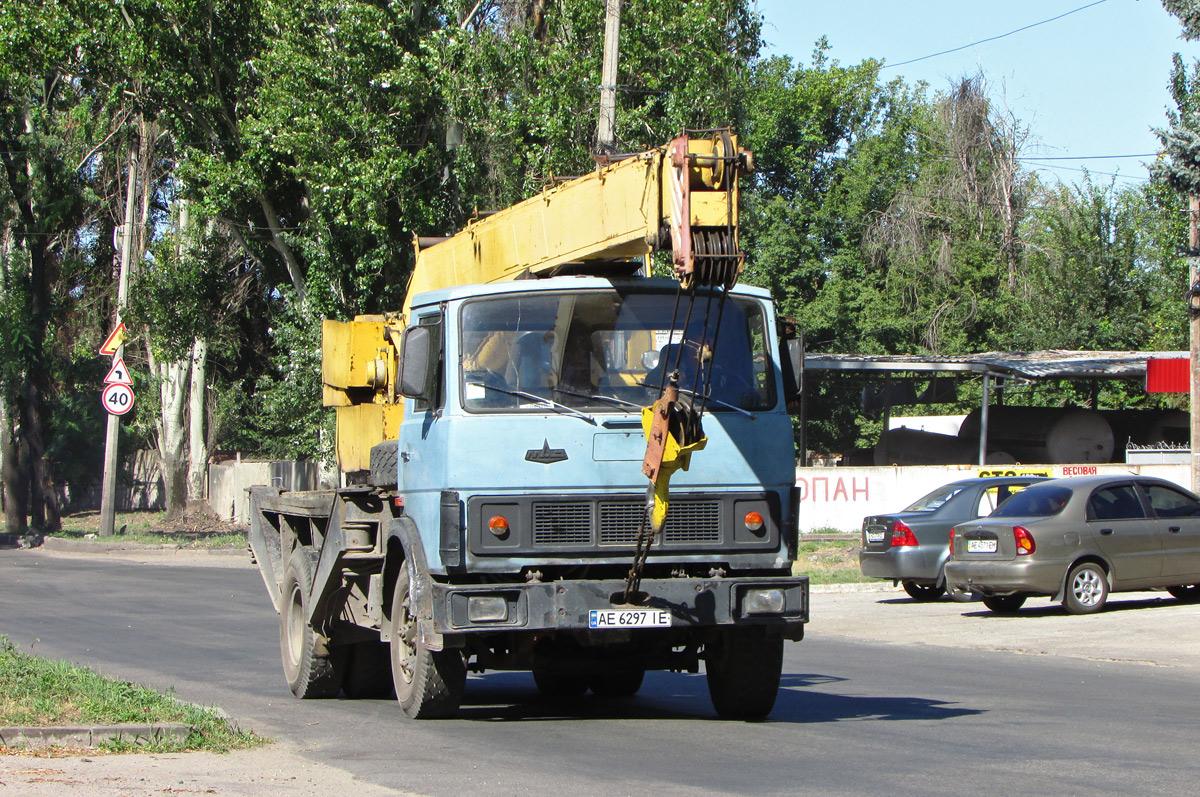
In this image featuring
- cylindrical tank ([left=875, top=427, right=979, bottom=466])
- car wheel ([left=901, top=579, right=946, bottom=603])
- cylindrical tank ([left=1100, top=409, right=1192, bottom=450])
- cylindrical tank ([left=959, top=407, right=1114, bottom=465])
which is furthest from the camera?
cylindrical tank ([left=1100, top=409, right=1192, bottom=450])

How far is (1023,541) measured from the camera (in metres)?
15.2

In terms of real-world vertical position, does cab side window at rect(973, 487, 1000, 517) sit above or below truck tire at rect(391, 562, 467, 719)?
above

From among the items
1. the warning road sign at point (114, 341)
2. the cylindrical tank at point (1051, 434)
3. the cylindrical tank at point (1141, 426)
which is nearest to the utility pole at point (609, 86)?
the warning road sign at point (114, 341)

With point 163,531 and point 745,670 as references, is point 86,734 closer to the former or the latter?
point 745,670

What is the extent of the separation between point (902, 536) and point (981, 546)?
7.29 ft

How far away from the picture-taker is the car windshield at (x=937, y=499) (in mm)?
18312

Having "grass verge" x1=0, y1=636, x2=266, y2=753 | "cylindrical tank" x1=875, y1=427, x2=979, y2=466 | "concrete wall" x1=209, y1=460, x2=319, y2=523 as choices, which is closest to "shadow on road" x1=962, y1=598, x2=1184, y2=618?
"grass verge" x1=0, y1=636, x2=266, y2=753

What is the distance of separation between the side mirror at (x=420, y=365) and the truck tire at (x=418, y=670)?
1.06 metres

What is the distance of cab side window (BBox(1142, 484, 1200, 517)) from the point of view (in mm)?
15859

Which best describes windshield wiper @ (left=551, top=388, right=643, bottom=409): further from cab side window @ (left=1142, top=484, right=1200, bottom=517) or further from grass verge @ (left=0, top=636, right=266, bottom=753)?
cab side window @ (left=1142, top=484, right=1200, bottom=517)

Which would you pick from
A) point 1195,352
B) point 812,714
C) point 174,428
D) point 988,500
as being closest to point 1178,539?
point 988,500

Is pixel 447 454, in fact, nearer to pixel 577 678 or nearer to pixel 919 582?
pixel 577 678

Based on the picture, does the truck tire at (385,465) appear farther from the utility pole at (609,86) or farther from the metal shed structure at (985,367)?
the metal shed structure at (985,367)

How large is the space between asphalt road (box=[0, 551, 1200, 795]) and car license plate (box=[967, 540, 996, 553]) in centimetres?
83
